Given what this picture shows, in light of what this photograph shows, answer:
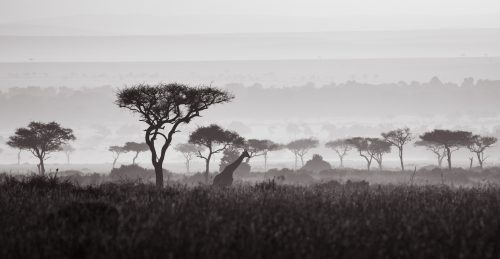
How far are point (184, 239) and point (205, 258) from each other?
2.75 feet

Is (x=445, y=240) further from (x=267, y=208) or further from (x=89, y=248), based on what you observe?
(x=89, y=248)

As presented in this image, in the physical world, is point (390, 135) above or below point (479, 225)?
above

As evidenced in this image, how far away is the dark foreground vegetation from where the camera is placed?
5.69 meters

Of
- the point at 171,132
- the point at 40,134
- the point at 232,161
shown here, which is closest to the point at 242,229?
the point at 171,132

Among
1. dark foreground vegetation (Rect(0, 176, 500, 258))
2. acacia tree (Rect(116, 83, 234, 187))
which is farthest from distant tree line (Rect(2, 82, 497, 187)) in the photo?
dark foreground vegetation (Rect(0, 176, 500, 258))

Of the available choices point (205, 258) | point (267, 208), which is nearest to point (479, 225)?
point (267, 208)

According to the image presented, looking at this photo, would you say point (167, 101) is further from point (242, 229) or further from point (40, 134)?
point (40, 134)

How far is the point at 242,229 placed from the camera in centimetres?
671

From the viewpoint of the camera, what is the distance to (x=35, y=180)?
12.8 m

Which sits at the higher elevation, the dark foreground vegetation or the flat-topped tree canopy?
the flat-topped tree canopy

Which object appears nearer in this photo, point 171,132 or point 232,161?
point 171,132

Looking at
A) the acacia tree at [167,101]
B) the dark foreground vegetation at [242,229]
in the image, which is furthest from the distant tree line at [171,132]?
the dark foreground vegetation at [242,229]

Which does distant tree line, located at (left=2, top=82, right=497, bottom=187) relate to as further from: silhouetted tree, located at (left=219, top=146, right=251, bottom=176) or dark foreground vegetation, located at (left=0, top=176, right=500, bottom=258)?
dark foreground vegetation, located at (left=0, top=176, right=500, bottom=258)

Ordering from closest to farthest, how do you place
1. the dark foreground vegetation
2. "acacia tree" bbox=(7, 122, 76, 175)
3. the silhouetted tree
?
the dark foreground vegetation
"acacia tree" bbox=(7, 122, 76, 175)
the silhouetted tree
